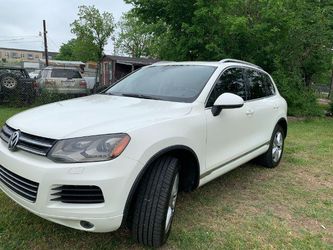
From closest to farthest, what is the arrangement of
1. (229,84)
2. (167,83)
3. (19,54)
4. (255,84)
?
(167,83) < (229,84) < (255,84) < (19,54)

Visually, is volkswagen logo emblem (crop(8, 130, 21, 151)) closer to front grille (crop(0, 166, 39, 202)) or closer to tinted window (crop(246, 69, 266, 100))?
front grille (crop(0, 166, 39, 202))

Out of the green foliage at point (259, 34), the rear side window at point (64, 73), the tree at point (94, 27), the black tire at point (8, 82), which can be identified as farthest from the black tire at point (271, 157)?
the tree at point (94, 27)

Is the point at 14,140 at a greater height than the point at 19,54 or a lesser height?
greater

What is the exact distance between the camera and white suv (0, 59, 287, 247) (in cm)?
253

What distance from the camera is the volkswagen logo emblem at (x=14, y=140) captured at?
2.83 metres

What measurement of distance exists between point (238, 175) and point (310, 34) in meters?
9.56

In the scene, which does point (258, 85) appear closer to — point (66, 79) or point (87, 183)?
point (87, 183)

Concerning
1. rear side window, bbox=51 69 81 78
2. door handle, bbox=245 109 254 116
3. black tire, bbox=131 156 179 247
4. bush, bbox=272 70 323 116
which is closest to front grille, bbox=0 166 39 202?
black tire, bbox=131 156 179 247

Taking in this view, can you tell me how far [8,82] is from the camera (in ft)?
40.1

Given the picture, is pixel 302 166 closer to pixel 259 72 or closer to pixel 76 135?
pixel 259 72

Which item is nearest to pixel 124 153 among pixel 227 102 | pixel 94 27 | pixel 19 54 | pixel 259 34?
pixel 227 102

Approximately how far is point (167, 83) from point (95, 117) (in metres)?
1.29

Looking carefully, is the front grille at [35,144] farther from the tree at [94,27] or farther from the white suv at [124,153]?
the tree at [94,27]

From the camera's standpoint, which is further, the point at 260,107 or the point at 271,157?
the point at 271,157
